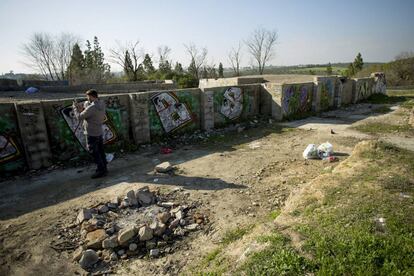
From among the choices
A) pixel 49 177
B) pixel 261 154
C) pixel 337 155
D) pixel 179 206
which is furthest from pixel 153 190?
pixel 337 155

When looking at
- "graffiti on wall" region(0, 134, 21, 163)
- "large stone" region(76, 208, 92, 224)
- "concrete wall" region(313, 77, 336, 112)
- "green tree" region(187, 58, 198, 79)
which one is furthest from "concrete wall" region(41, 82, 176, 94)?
"green tree" region(187, 58, 198, 79)

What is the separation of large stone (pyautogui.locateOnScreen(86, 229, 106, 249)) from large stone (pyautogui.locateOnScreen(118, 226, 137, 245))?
27cm

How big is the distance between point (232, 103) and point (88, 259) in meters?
9.23

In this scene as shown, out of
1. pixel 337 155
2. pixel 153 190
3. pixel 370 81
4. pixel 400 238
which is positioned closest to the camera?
pixel 400 238

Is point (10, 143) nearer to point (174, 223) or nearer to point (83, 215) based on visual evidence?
point (83, 215)

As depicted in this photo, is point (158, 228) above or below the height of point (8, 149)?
below

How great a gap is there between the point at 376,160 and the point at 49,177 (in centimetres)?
735

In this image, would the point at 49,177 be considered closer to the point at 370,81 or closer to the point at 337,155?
the point at 337,155

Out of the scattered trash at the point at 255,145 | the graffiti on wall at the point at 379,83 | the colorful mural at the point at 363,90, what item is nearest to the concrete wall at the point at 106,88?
the colorful mural at the point at 363,90

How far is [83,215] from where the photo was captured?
4.39 metres

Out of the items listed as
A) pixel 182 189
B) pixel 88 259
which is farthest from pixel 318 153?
pixel 88 259

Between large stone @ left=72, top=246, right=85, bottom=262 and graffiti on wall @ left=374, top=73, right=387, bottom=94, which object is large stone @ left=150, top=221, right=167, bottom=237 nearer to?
large stone @ left=72, top=246, right=85, bottom=262

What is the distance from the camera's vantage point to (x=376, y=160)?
217 inches

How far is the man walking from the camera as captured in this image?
5.85 metres
